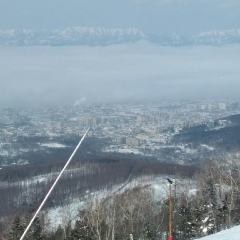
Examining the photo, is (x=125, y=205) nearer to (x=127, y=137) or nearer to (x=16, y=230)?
(x=16, y=230)

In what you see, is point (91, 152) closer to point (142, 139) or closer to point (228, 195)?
point (142, 139)

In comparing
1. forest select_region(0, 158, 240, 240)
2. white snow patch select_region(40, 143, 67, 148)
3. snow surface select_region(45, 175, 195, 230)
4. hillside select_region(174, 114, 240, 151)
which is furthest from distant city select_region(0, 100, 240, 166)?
snow surface select_region(45, 175, 195, 230)

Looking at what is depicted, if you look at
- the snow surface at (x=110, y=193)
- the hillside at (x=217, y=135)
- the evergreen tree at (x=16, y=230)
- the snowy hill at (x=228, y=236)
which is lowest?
the hillside at (x=217, y=135)

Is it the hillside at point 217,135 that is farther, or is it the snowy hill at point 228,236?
the hillside at point 217,135

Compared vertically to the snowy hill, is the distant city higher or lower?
lower

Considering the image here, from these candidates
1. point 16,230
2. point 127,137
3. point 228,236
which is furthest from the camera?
point 127,137

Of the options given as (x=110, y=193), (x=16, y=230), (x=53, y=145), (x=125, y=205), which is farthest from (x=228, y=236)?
(x=53, y=145)

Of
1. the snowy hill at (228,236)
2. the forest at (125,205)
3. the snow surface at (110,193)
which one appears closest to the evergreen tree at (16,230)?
the forest at (125,205)

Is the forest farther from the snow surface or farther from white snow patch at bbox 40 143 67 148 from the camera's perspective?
white snow patch at bbox 40 143 67 148

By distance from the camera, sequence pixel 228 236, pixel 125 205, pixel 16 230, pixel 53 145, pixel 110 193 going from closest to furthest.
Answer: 1. pixel 228 236
2. pixel 16 230
3. pixel 125 205
4. pixel 110 193
5. pixel 53 145

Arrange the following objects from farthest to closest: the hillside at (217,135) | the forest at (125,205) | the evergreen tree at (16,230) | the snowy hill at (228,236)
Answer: the hillside at (217,135) < the forest at (125,205) < the evergreen tree at (16,230) < the snowy hill at (228,236)

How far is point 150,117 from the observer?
16662 cm

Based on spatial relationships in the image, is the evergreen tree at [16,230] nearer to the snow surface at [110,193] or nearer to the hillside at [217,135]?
the snow surface at [110,193]

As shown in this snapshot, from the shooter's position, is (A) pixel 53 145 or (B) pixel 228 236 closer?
(B) pixel 228 236
